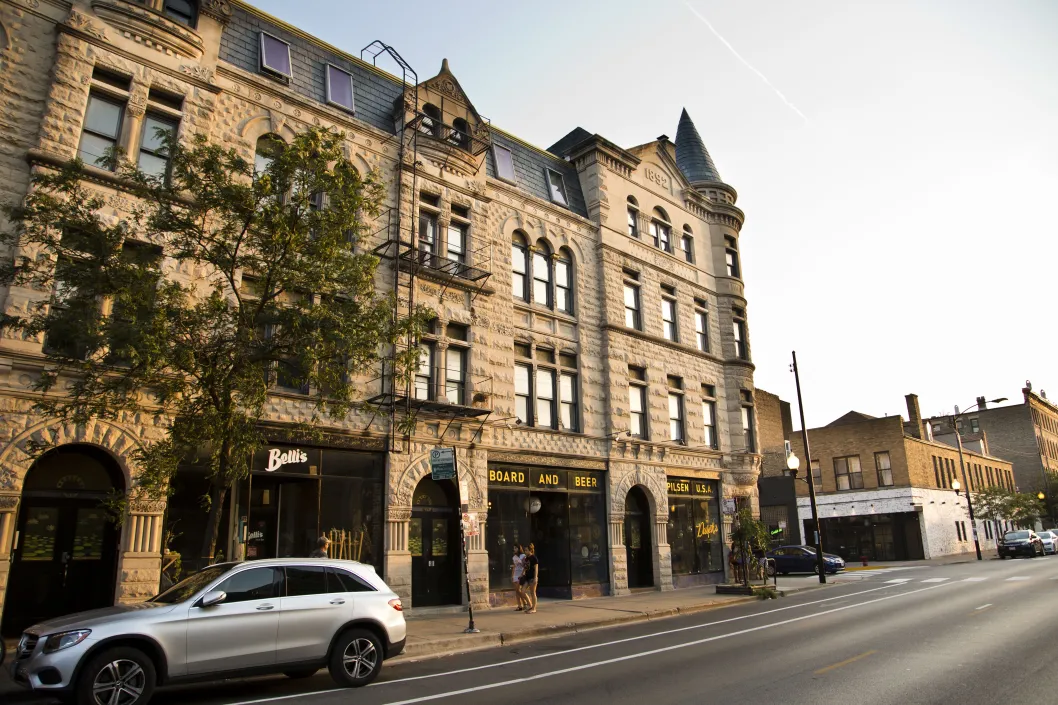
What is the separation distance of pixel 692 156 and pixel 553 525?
20.2 m

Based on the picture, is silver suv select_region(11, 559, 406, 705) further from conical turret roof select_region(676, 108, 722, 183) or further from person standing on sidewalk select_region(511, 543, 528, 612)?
conical turret roof select_region(676, 108, 722, 183)

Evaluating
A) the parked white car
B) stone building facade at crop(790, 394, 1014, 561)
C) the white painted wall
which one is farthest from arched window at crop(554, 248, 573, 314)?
the parked white car

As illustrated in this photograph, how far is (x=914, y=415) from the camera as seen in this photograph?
59.4m

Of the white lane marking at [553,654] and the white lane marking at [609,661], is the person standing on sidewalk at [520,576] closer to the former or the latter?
the white lane marking at [553,654]

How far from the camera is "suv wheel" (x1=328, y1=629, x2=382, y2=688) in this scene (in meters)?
9.81

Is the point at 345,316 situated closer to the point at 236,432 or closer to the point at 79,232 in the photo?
the point at 236,432

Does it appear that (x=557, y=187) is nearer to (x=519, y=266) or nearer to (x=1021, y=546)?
(x=519, y=266)

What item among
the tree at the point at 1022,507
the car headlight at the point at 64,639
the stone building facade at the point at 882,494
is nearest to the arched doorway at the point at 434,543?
the car headlight at the point at 64,639

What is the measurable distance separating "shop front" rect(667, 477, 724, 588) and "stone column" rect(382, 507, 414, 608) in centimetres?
1195

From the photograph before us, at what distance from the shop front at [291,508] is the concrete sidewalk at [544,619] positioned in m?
2.70

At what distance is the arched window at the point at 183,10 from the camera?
17.6 metres

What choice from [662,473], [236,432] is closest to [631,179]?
[662,473]

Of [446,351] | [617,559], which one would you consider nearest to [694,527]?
[617,559]

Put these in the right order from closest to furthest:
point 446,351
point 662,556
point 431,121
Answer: point 446,351 < point 431,121 < point 662,556
